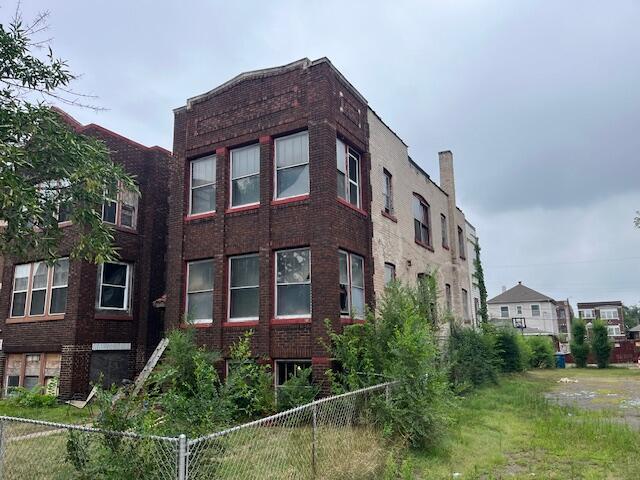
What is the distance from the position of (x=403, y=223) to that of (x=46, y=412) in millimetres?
11981

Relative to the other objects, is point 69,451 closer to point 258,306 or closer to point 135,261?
point 258,306

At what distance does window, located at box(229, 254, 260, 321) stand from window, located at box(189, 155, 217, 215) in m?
1.96

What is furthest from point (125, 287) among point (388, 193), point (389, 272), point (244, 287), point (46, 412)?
point (388, 193)

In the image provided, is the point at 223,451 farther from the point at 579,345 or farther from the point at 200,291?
the point at 579,345

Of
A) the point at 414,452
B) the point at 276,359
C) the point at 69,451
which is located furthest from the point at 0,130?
the point at 414,452

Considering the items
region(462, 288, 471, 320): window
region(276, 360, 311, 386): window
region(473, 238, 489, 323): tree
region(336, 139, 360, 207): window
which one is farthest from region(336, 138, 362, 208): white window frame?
region(473, 238, 489, 323): tree

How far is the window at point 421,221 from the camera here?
1917 cm

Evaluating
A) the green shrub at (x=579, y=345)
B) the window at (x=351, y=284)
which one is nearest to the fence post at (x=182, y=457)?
the window at (x=351, y=284)

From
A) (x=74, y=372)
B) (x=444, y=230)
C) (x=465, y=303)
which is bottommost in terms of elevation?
(x=74, y=372)

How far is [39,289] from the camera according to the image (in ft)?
56.2

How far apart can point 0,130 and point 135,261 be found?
374 inches

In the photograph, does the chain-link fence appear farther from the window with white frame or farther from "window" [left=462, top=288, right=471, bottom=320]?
the window with white frame

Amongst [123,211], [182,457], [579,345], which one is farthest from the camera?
[579,345]

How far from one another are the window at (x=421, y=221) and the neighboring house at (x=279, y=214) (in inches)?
124
